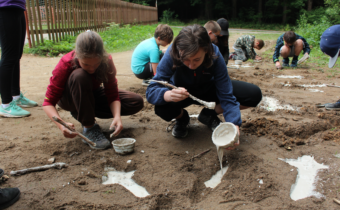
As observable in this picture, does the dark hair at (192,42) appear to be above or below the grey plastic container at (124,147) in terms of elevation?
above

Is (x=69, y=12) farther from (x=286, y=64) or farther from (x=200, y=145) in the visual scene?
(x=200, y=145)

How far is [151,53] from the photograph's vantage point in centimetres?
362

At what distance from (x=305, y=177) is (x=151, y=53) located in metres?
2.56

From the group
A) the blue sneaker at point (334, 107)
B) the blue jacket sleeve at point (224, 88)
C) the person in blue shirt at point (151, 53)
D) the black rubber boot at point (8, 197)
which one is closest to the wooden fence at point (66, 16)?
the person in blue shirt at point (151, 53)

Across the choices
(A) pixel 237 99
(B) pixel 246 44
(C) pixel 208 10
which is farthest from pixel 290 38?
(C) pixel 208 10

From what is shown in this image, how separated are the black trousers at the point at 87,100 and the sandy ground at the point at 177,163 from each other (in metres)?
0.24

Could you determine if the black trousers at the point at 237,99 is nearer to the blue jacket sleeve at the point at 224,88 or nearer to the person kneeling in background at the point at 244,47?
the blue jacket sleeve at the point at 224,88

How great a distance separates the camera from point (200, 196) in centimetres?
165

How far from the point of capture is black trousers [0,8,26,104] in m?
2.45

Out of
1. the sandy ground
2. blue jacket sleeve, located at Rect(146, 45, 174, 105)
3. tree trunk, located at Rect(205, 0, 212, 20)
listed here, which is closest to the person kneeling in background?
the sandy ground

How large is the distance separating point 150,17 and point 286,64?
1614 cm

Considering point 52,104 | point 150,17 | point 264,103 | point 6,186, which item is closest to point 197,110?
point 264,103

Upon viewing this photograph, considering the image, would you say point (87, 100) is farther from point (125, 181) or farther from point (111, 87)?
point (125, 181)

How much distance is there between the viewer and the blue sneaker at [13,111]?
2.67 metres
